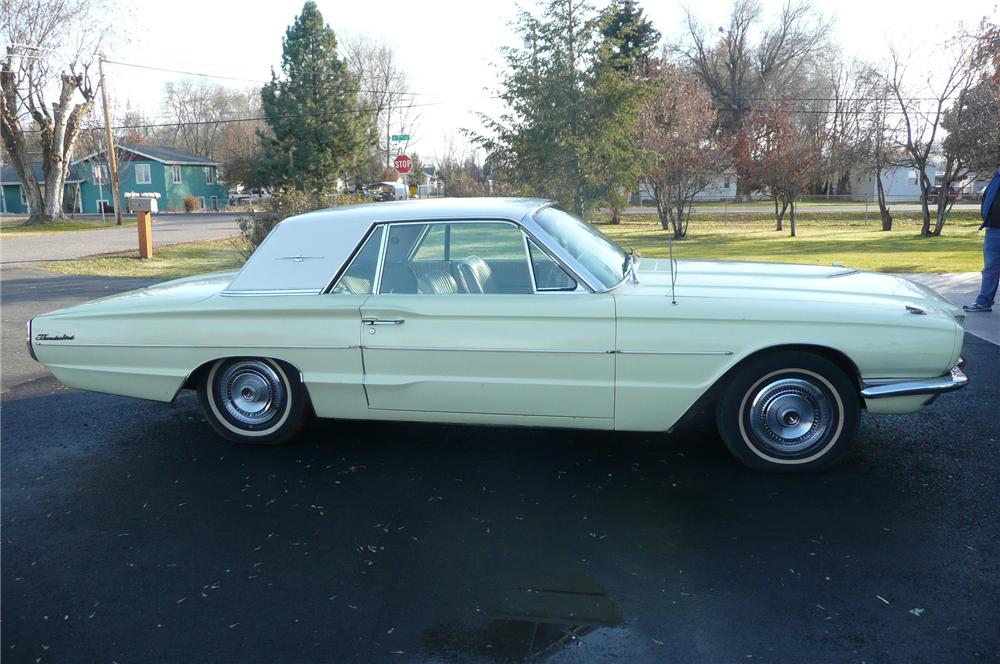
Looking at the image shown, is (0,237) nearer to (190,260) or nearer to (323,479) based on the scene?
(190,260)

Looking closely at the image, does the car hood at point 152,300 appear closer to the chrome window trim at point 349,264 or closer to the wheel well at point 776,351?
the chrome window trim at point 349,264

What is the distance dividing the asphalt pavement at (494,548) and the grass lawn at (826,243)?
21.3 ft

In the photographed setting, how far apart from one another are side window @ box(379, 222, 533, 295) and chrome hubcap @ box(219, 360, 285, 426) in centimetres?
94

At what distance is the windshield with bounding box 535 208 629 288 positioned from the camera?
4.63 meters

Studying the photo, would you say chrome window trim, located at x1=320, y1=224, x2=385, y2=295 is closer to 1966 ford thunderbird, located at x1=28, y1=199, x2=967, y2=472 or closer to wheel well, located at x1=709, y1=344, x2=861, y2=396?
1966 ford thunderbird, located at x1=28, y1=199, x2=967, y2=472

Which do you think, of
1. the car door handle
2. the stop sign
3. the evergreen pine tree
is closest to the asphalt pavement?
the car door handle

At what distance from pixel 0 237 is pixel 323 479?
29045 mm

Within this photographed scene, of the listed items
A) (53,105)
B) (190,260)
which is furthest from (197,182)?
(190,260)

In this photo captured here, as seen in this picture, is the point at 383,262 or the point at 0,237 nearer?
the point at 383,262

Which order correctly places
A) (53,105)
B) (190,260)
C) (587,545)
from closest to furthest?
1. (587,545)
2. (190,260)
3. (53,105)

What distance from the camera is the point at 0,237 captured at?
2806 centimetres

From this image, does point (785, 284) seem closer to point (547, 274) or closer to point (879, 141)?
point (547, 274)

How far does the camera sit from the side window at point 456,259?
466cm

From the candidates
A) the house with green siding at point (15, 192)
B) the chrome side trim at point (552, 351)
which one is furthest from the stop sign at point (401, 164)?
the house with green siding at point (15, 192)
